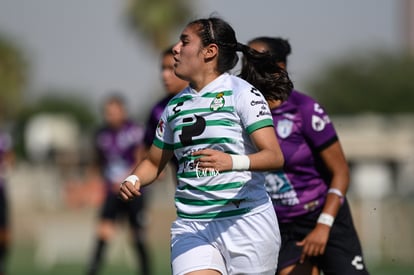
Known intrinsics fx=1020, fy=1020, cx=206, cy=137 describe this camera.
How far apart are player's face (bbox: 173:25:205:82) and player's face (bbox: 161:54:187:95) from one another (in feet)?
6.97

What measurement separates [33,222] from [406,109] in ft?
139

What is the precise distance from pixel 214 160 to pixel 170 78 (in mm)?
2881

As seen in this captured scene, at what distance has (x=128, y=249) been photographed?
60.7 feet

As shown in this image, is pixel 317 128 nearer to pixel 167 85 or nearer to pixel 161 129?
pixel 161 129

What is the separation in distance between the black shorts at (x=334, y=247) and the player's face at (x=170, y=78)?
5.45 ft

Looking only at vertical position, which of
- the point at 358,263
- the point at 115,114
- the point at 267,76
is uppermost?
the point at 267,76

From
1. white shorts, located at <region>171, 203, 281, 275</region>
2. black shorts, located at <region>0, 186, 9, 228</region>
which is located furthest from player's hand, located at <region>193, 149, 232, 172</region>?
black shorts, located at <region>0, 186, 9, 228</region>

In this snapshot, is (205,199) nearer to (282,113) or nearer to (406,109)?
(282,113)

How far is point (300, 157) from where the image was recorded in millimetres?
6508

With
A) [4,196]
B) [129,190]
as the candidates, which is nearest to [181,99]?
[129,190]

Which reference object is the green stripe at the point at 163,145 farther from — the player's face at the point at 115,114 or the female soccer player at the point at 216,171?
the player's face at the point at 115,114

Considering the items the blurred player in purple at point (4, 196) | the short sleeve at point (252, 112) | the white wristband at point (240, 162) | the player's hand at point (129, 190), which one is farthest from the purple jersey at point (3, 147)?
the white wristband at point (240, 162)

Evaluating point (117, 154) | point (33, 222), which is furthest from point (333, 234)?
point (33, 222)

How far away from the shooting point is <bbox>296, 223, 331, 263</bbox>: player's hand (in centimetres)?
634
